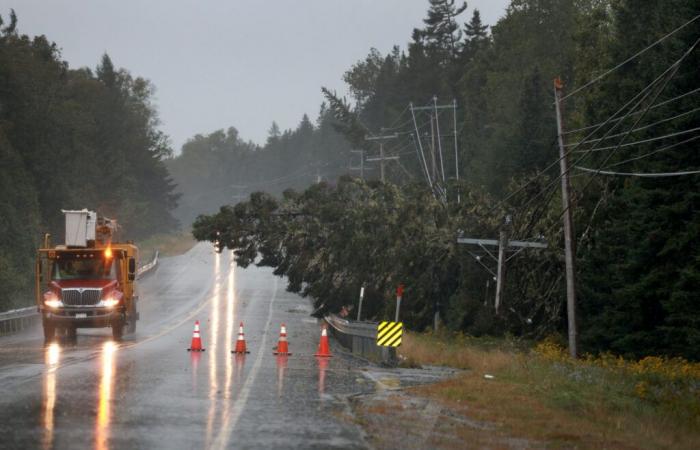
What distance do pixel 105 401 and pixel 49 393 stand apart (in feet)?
4.11

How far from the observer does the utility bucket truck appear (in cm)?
3353

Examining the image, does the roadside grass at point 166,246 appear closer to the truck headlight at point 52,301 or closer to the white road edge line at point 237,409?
the truck headlight at point 52,301

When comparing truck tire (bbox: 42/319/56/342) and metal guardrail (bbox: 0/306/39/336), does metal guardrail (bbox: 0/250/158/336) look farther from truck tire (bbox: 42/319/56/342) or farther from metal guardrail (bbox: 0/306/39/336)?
truck tire (bbox: 42/319/56/342)

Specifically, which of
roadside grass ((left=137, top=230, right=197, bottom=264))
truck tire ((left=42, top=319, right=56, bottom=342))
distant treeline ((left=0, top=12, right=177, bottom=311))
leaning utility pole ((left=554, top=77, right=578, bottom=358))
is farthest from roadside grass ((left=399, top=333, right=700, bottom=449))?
roadside grass ((left=137, top=230, right=197, bottom=264))

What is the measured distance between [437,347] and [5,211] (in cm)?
4933

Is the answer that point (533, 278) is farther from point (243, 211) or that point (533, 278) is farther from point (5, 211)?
point (5, 211)

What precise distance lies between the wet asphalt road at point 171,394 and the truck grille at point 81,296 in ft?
4.11

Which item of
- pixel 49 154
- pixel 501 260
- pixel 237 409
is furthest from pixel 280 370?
pixel 49 154

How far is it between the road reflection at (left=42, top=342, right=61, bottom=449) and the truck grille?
5.80 metres

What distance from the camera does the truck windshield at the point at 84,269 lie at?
3409 cm

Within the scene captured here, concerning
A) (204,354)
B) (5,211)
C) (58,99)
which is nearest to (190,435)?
(204,354)

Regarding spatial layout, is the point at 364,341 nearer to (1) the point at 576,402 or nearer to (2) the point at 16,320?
(1) the point at 576,402

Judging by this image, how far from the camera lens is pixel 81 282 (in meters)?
34.0

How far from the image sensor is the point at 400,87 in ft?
437
